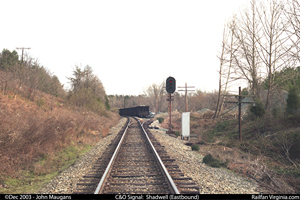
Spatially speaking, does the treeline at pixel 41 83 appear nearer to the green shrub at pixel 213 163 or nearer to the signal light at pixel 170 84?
the signal light at pixel 170 84

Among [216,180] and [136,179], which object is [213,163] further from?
[136,179]

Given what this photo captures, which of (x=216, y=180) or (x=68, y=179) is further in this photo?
(x=68, y=179)

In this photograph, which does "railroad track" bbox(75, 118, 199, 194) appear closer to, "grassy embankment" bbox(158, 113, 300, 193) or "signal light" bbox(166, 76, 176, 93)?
"grassy embankment" bbox(158, 113, 300, 193)

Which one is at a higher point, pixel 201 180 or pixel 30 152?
pixel 30 152

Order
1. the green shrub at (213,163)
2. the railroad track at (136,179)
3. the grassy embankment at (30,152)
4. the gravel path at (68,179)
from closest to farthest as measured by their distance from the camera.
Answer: the railroad track at (136,179), the gravel path at (68,179), the grassy embankment at (30,152), the green shrub at (213,163)

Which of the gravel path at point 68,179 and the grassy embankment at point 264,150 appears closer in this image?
the gravel path at point 68,179

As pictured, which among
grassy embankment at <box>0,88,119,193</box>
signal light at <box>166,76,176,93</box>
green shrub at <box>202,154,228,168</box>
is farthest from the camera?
signal light at <box>166,76,176,93</box>

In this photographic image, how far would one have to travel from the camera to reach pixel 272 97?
52.0 ft

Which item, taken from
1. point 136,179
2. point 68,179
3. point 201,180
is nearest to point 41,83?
point 68,179

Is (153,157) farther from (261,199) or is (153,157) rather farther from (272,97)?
(272,97)

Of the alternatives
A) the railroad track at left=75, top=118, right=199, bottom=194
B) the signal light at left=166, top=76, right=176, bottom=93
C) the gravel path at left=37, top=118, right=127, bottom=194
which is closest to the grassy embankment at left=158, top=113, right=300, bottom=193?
the railroad track at left=75, top=118, right=199, bottom=194

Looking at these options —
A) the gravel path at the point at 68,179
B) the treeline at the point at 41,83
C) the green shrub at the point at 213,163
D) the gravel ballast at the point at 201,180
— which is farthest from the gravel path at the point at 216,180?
the treeline at the point at 41,83

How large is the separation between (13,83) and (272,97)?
809 inches

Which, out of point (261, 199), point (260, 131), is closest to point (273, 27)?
point (260, 131)
